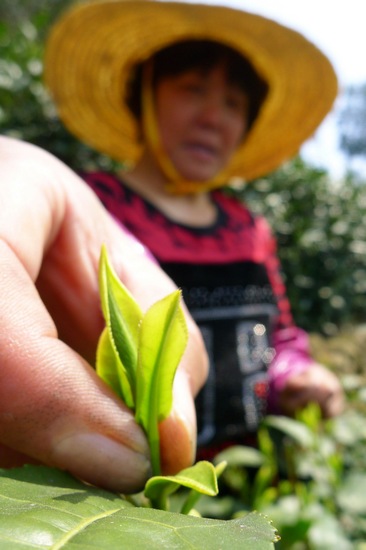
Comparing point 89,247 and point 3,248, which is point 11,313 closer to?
point 3,248

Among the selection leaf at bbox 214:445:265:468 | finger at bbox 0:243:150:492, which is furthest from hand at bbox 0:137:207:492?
leaf at bbox 214:445:265:468

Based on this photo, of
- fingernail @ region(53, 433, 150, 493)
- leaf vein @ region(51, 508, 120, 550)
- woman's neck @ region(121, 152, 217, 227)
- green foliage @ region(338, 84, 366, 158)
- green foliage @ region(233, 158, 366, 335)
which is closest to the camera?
leaf vein @ region(51, 508, 120, 550)

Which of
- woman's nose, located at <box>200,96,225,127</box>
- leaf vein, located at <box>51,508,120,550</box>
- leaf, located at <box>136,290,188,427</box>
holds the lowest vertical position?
leaf vein, located at <box>51,508,120,550</box>

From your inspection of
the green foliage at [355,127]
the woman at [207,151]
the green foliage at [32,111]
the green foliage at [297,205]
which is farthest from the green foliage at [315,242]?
→ the green foliage at [355,127]

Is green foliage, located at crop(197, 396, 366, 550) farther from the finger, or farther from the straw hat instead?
the straw hat

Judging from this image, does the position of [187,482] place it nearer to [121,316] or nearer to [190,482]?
[190,482]

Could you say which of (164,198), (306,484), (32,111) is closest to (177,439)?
(306,484)
